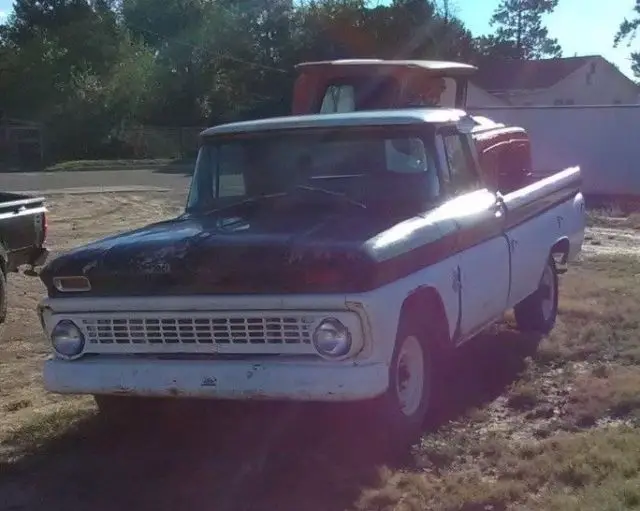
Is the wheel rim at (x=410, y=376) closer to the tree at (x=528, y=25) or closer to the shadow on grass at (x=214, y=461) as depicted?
the shadow on grass at (x=214, y=461)

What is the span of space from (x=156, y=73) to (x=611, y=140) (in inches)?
1364

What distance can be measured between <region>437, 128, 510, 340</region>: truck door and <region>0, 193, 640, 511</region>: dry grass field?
22.0 inches

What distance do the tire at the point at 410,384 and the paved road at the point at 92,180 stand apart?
69.0ft

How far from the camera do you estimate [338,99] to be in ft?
50.4

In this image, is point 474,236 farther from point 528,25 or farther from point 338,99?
point 528,25

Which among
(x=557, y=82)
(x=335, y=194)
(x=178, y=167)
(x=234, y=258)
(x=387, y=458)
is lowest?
(x=178, y=167)

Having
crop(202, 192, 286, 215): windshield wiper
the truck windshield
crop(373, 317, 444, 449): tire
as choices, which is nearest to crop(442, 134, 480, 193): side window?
the truck windshield

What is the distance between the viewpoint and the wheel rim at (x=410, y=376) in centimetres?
575

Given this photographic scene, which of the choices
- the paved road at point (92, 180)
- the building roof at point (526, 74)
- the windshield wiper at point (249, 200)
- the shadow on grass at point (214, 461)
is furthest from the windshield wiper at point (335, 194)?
the building roof at point (526, 74)

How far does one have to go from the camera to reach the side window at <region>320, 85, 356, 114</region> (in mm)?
15211

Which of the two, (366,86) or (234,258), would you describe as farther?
(366,86)

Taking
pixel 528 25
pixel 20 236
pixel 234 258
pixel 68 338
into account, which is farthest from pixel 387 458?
pixel 528 25

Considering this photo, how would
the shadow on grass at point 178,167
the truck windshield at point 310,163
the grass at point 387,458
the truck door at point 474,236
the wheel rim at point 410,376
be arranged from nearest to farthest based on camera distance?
the grass at point 387,458 < the wheel rim at point 410,376 < the truck door at point 474,236 < the truck windshield at point 310,163 < the shadow on grass at point 178,167

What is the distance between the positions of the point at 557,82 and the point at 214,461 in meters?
50.2
